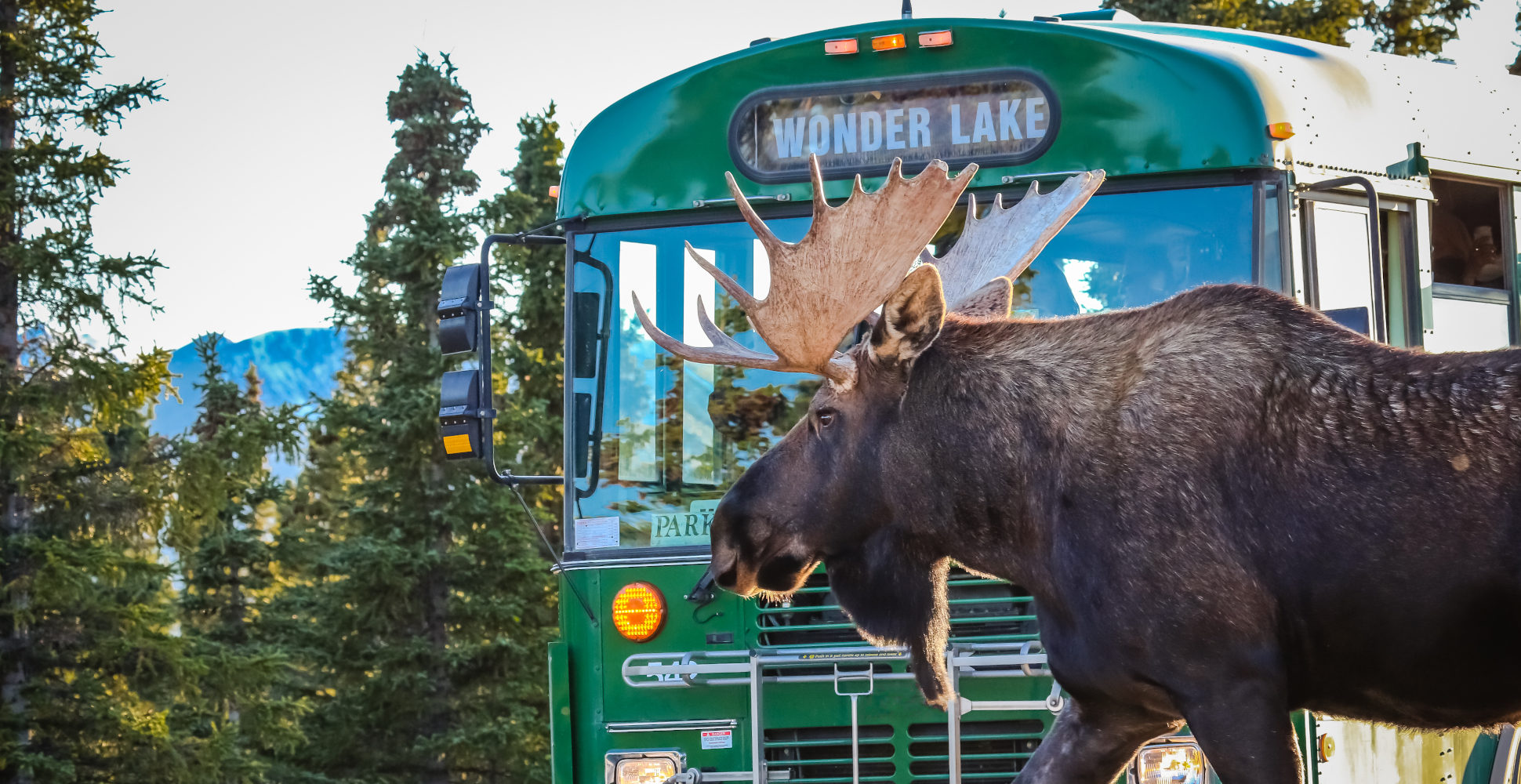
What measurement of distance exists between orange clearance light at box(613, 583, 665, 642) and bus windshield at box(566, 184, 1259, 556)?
19cm

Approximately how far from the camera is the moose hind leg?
155 inches

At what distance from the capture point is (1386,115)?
6.46 m

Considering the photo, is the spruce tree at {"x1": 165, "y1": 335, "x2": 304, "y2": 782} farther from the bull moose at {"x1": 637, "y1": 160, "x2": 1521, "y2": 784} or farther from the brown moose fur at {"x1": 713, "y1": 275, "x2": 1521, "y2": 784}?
the brown moose fur at {"x1": 713, "y1": 275, "x2": 1521, "y2": 784}

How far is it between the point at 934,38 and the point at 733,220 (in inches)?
43.0

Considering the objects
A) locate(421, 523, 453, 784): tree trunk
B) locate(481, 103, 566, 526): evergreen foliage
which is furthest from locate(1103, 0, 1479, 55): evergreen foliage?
locate(421, 523, 453, 784): tree trunk

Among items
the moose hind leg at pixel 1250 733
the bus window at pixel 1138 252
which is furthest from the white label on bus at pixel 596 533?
the moose hind leg at pixel 1250 733

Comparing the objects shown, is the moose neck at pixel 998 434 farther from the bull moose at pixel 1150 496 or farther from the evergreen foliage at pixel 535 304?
the evergreen foliage at pixel 535 304

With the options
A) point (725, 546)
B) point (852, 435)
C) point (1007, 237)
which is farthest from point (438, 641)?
point (852, 435)

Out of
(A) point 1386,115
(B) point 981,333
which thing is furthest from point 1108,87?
(B) point 981,333

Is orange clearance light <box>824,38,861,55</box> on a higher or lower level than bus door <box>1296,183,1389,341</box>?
higher

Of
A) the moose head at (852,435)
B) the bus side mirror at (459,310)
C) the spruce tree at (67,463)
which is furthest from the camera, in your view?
the spruce tree at (67,463)

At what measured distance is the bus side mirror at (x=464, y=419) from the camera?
263 inches

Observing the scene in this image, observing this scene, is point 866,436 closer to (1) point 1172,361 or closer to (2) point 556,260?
(1) point 1172,361

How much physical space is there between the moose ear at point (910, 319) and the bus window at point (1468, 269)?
2.78 metres
